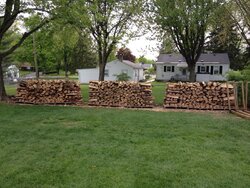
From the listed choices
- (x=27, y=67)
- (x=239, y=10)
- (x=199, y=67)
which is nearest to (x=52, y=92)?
(x=239, y=10)

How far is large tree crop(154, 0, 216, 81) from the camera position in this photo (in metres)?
22.8

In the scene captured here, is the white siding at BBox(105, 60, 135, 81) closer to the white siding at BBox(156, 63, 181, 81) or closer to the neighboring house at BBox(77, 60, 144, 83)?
the neighboring house at BBox(77, 60, 144, 83)

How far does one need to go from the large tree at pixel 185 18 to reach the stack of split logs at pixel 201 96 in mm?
12261

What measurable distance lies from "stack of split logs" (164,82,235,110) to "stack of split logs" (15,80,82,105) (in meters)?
4.14

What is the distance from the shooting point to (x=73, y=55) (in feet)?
177

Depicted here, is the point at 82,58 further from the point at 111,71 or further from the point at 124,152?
the point at 124,152

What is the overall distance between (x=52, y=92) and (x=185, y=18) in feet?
46.3

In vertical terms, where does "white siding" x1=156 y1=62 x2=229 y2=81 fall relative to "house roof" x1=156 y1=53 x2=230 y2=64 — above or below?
below

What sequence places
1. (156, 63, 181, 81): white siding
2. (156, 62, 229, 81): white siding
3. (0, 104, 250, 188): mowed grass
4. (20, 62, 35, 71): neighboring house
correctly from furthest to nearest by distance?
(20, 62, 35, 71): neighboring house
(156, 63, 181, 81): white siding
(156, 62, 229, 81): white siding
(0, 104, 250, 188): mowed grass

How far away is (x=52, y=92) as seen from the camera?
1331 centimetres

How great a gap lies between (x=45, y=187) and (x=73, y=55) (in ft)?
168

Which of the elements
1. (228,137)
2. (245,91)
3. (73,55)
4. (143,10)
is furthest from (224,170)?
(73,55)

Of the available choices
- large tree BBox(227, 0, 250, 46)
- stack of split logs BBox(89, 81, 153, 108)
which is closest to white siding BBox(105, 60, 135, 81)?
large tree BBox(227, 0, 250, 46)

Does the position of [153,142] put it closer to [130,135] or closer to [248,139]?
[130,135]
